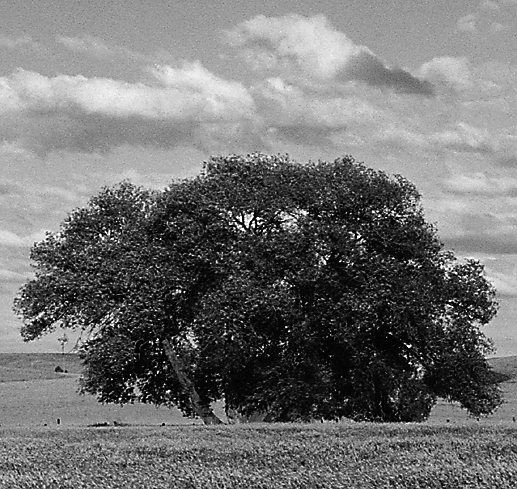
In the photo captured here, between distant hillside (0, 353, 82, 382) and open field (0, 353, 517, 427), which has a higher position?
distant hillside (0, 353, 82, 382)

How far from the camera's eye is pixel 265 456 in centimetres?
2308

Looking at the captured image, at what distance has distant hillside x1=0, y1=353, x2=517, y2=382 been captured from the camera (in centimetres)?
8551

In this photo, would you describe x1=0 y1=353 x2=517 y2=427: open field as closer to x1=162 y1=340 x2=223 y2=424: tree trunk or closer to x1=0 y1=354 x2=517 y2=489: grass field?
x1=162 y1=340 x2=223 y2=424: tree trunk

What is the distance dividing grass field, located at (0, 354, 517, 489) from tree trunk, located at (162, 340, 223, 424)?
7.20 m

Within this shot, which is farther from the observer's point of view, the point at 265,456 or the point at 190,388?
the point at 190,388

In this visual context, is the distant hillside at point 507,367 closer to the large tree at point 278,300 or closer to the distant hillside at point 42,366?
the distant hillside at point 42,366

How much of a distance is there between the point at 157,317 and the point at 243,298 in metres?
4.04

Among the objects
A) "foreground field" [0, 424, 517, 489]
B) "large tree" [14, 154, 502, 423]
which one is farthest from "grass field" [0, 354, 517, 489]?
"large tree" [14, 154, 502, 423]

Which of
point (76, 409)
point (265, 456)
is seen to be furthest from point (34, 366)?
point (265, 456)

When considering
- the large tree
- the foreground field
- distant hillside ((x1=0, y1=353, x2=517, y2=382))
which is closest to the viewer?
the foreground field

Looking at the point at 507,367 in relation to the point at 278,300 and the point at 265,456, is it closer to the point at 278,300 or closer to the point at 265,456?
the point at 278,300

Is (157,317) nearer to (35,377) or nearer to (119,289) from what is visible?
(119,289)

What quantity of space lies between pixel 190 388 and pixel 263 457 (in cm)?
1318

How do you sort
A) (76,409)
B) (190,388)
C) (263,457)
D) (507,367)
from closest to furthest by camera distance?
(263,457), (190,388), (76,409), (507,367)
